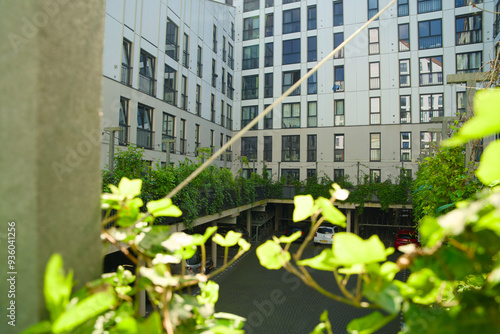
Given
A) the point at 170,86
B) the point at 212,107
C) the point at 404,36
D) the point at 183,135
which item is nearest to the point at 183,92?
the point at 170,86

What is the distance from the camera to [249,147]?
2588 centimetres

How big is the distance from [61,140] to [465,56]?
25281mm

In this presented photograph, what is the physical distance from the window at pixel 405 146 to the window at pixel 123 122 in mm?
17210

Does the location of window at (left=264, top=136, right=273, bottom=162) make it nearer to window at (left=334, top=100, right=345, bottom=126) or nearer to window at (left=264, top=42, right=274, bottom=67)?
window at (left=334, top=100, right=345, bottom=126)

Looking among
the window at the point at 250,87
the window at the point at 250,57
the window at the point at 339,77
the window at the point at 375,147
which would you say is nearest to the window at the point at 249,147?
the window at the point at 250,87

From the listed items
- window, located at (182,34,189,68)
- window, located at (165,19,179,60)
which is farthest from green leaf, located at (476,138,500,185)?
window, located at (182,34,189,68)

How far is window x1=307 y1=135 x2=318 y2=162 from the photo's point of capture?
79.1ft

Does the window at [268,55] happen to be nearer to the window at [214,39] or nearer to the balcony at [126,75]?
the window at [214,39]

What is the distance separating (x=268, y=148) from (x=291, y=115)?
3.02 m

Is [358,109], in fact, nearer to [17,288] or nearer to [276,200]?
[276,200]

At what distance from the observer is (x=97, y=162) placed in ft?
2.40

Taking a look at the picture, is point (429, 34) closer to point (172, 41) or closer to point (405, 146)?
point (405, 146)

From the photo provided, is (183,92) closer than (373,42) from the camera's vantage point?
Answer: Yes

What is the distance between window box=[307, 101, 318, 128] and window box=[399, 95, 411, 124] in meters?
5.57
